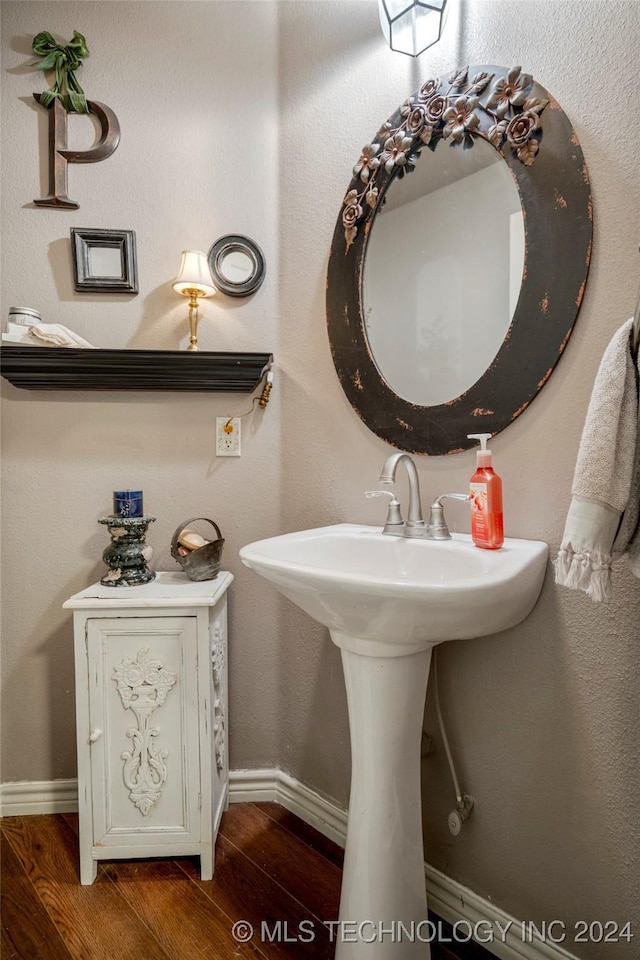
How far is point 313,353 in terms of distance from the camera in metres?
1.51

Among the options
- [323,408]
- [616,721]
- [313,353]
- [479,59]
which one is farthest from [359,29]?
[616,721]

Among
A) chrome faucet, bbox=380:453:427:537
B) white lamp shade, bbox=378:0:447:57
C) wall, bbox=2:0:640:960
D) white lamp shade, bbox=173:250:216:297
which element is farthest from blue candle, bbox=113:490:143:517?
white lamp shade, bbox=378:0:447:57

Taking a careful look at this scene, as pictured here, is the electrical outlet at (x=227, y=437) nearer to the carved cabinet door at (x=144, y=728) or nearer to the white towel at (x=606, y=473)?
the carved cabinet door at (x=144, y=728)

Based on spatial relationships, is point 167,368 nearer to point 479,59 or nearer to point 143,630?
point 143,630

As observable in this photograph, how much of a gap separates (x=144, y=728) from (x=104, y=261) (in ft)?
4.43

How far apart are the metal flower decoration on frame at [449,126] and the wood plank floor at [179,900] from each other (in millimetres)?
1664

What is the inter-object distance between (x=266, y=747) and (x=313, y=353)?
4.09 feet

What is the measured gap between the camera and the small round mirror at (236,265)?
5.14 feet

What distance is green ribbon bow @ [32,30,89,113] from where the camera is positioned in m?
1.51

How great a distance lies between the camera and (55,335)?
1.44 m

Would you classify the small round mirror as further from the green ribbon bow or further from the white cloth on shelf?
the green ribbon bow

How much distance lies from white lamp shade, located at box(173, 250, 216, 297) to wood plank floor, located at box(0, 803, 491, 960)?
5.19 ft

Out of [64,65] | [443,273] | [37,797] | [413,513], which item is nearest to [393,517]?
[413,513]

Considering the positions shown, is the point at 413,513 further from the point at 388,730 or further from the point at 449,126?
the point at 449,126
